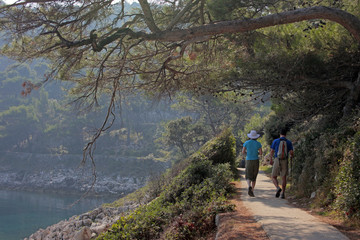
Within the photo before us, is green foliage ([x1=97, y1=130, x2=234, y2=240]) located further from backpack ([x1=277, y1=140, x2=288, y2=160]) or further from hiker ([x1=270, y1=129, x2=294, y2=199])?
backpack ([x1=277, y1=140, x2=288, y2=160])

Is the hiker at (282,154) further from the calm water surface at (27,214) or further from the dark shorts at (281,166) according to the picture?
the calm water surface at (27,214)

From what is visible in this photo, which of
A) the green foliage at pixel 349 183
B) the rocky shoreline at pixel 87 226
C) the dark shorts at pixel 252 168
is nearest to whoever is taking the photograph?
the green foliage at pixel 349 183

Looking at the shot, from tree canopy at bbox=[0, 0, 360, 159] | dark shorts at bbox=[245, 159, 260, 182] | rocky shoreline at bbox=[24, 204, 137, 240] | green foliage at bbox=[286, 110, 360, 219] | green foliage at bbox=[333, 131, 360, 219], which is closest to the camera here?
green foliage at bbox=[333, 131, 360, 219]

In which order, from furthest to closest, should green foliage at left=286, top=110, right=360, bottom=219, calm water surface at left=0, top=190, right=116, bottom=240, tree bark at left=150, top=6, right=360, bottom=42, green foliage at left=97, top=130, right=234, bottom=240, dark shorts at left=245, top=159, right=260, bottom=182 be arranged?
calm water surface at left=0, top=190, right=116, bottom=240 → dark shorts at left=245, top=159, right=260, bottom=182 → green foliage at left=97, top=130, right=234, bottom=240 → tree bark at left=150, top=6, right=360, bottom=42 → green foliage at left=286, top=110, right=360, bottom=219

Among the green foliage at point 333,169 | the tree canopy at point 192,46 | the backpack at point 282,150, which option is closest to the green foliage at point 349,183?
the green foliage at point 333,169

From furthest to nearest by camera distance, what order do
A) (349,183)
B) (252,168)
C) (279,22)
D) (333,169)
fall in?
(252,168) → (333,169) → (279,22) → (349,183)

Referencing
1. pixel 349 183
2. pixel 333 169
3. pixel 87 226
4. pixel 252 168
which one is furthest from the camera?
pixel 87 226

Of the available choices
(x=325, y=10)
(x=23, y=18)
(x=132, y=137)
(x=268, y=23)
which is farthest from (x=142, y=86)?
(x=132, y=137)

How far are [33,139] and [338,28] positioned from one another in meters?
71.7

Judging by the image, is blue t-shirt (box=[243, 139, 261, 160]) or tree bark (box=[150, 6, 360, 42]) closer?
tree bark (box=[150, 6, 360, 42])

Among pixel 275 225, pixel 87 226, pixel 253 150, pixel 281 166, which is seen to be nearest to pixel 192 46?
pixel 253 150

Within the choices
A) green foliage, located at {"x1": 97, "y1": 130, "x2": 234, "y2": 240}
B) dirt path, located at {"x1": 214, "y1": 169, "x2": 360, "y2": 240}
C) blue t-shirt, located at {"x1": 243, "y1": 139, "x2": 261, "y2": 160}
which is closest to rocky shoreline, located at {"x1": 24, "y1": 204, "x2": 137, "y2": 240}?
green foliage, located at {"x1": 97, "y1": 130, "x2": 234, "y2": 240}

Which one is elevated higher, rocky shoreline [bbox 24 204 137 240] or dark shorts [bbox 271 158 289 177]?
dark shorts [bbox 271 158 289 177]

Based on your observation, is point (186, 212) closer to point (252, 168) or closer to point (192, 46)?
point (252, 168)
